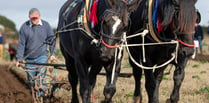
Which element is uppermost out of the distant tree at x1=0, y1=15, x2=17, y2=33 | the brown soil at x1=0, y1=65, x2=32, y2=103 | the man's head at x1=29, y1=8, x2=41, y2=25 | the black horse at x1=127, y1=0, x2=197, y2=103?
the distant tree at x1=0, y1=15, x2=17, y2=33

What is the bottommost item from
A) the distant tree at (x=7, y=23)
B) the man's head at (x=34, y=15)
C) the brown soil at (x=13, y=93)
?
the brown soil at (x=13, y=93)

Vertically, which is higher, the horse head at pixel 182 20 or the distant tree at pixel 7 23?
→ the distant tree at pixel 7 23

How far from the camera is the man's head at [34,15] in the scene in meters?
9.78

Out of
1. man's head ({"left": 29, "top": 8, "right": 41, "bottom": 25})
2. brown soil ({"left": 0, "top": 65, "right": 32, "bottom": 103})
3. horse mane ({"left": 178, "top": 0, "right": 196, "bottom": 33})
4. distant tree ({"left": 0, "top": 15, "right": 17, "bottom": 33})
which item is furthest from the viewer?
distant tree ({"left": 0, "top": 15, "right": 17, "bottom": 33})

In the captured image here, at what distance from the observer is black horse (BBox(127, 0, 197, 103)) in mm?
6727

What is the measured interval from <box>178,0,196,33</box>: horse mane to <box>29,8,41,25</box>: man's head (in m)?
4.14

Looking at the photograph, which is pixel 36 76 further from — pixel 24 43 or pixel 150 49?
pixel 150 49

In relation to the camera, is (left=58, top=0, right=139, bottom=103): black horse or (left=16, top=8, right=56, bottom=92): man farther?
(left=16, top=8, right=56, bottom=92): man

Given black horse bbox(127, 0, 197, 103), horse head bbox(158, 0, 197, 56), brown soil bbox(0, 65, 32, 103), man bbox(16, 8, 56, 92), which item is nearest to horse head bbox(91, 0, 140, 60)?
horse head bbox(158, 0, 197, 56)

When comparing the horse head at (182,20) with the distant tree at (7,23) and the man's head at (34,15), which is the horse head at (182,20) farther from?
the distant tree at (7,23)

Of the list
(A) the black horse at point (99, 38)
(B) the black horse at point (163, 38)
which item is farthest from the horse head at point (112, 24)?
(B) the black horse at point (163, 38)

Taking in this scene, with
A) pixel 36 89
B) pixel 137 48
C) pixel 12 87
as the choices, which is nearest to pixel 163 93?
pixel 137 48

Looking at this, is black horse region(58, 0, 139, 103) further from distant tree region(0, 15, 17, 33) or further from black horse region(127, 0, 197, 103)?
distant tree region(0, 15, 17, 33)

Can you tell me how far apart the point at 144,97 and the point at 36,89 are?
8.02ft
